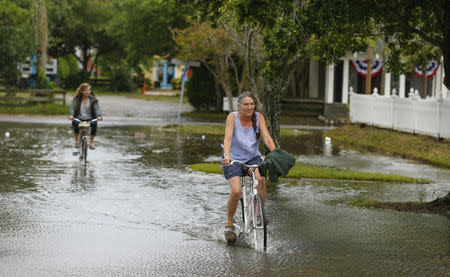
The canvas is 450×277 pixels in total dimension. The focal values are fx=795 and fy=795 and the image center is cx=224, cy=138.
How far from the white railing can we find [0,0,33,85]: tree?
51.9 ft

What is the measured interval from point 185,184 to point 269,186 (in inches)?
55.3

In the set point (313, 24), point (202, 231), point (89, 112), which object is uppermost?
point (313, 24)

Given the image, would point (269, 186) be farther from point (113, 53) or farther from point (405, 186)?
point (113, 53)

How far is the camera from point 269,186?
13.3 meters

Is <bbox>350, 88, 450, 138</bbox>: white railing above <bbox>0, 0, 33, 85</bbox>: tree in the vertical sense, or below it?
below

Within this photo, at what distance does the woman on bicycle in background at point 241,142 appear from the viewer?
8.54 m

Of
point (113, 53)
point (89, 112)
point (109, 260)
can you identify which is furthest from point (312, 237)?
point (113, 53)

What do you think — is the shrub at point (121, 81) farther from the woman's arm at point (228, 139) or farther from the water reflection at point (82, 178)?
the woman's arm at point (228, 139)

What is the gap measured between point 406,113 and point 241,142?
15136mm

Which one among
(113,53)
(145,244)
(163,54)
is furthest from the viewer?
(113,53)

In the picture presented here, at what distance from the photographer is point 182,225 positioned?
9578mm

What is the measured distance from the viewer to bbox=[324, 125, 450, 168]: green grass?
18875mm

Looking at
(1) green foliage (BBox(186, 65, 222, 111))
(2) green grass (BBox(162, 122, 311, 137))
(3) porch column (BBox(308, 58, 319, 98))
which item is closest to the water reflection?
(2) green grass (BBox(162, 122, 311, 137))

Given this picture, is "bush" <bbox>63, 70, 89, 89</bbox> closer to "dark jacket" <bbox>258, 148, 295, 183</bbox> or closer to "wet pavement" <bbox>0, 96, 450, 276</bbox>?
"wet pavement" <bbox>0, 96, 450, 276</bbox>
